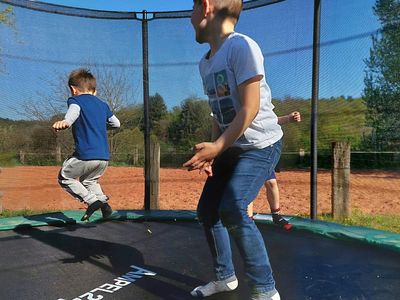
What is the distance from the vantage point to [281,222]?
2574 millimetres

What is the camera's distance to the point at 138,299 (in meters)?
1.42

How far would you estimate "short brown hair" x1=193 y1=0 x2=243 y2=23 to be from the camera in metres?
1.33

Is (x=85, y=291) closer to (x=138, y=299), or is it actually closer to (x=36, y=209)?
(x=138, y=299)

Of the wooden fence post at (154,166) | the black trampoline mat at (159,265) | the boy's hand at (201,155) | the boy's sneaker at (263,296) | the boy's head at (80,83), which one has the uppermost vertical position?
the boy's head at (80,83)

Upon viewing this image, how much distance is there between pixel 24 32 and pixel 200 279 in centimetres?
267

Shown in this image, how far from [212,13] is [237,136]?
1.37ft

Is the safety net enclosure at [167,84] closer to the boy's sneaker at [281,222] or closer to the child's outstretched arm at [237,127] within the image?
the boy's sneaker at [281,222]

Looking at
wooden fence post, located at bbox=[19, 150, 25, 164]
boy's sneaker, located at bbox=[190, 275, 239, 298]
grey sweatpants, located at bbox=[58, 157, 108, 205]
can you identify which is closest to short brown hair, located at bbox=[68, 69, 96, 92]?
grey sweatpants, located at bbox=[58, 157, 108, 205]

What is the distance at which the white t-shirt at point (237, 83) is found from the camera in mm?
1215

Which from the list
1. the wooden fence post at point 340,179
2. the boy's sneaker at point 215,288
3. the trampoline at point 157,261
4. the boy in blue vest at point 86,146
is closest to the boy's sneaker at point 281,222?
the trampoline at point 157,261

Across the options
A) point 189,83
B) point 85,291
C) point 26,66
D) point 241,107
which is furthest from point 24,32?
point 241,107

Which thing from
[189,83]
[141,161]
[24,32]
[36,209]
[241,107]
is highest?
[24,32]

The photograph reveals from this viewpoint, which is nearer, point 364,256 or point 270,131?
point 270,131

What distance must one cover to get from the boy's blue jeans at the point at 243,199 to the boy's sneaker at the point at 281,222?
Answer: 1226 millimetres
